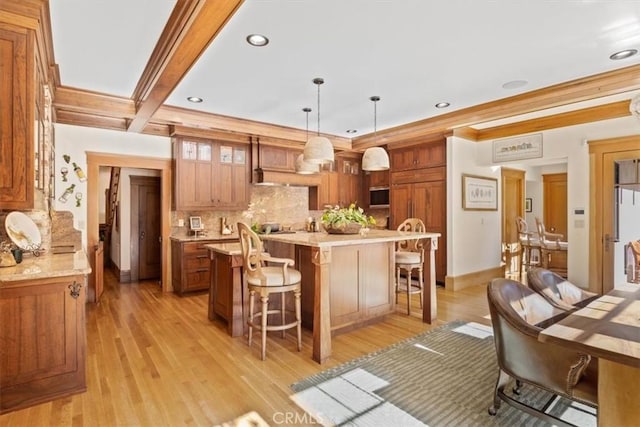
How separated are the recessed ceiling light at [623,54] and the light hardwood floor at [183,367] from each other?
9.91ft

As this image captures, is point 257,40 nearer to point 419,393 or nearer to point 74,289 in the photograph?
point 74,289

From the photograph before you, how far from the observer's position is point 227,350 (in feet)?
10.3

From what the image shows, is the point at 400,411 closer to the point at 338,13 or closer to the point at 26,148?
the point at 338,13

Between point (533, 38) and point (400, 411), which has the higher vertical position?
point (533, 38)

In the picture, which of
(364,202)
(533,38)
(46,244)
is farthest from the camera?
(364,202)

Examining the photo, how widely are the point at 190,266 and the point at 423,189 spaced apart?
423cm

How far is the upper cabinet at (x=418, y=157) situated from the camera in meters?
5.86

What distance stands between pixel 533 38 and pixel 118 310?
218 inches

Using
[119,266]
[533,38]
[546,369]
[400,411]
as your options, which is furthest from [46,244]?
[533,38]

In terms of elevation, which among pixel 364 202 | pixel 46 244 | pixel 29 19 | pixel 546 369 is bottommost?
pixel 546 369

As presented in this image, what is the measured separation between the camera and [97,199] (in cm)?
500

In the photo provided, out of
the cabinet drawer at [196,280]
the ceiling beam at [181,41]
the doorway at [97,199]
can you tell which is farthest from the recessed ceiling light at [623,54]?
the doorway at [97,199]

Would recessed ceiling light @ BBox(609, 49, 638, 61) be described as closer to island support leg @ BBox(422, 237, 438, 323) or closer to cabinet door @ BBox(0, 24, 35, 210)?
island support leg @ BBox(422, 237, 438, 323)

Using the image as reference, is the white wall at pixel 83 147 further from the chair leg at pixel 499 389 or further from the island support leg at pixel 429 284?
the chair leg at pixel 499 389
